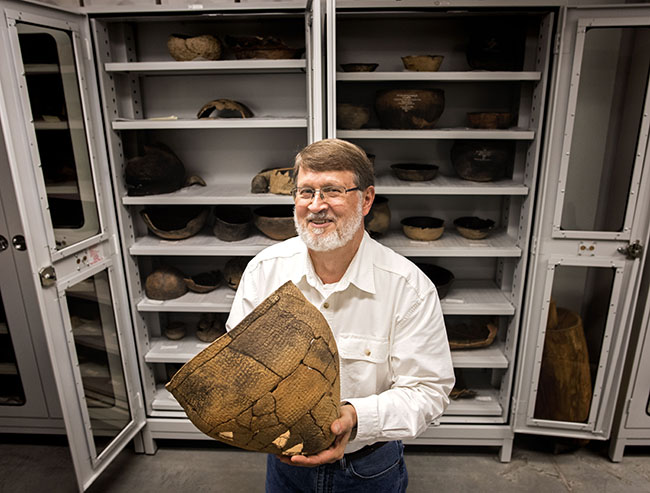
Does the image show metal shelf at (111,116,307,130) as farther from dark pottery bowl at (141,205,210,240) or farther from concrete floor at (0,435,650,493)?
concrete floor at (0,435,650,493)

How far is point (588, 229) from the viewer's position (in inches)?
83.6

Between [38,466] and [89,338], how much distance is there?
847 mm

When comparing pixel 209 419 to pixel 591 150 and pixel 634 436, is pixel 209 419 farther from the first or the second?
pixel 634 436

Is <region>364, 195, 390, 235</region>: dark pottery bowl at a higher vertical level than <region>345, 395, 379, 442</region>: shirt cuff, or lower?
higher

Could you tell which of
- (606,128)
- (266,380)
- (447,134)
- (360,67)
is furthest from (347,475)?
(606,128)

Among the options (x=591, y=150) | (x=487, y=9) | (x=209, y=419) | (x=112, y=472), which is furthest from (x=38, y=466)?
(x=591, y=150)

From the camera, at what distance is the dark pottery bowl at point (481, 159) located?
83.2 inches

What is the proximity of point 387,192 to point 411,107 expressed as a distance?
404 millimetres

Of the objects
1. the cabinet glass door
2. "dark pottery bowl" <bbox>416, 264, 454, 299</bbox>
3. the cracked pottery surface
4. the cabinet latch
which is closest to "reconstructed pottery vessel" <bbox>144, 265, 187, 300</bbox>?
the cabinet glass door

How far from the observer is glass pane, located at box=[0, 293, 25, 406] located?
92.7 inches

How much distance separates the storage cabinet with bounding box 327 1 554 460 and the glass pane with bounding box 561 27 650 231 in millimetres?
246

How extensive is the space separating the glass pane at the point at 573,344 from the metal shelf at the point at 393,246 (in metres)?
0.39

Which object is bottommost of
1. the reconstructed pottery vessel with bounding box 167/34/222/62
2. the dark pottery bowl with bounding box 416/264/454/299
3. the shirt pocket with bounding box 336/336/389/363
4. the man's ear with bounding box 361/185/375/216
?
the dark pottery bowl with bounding box 416/264/454/299

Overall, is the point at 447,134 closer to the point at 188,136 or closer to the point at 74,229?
the point at 188,136
